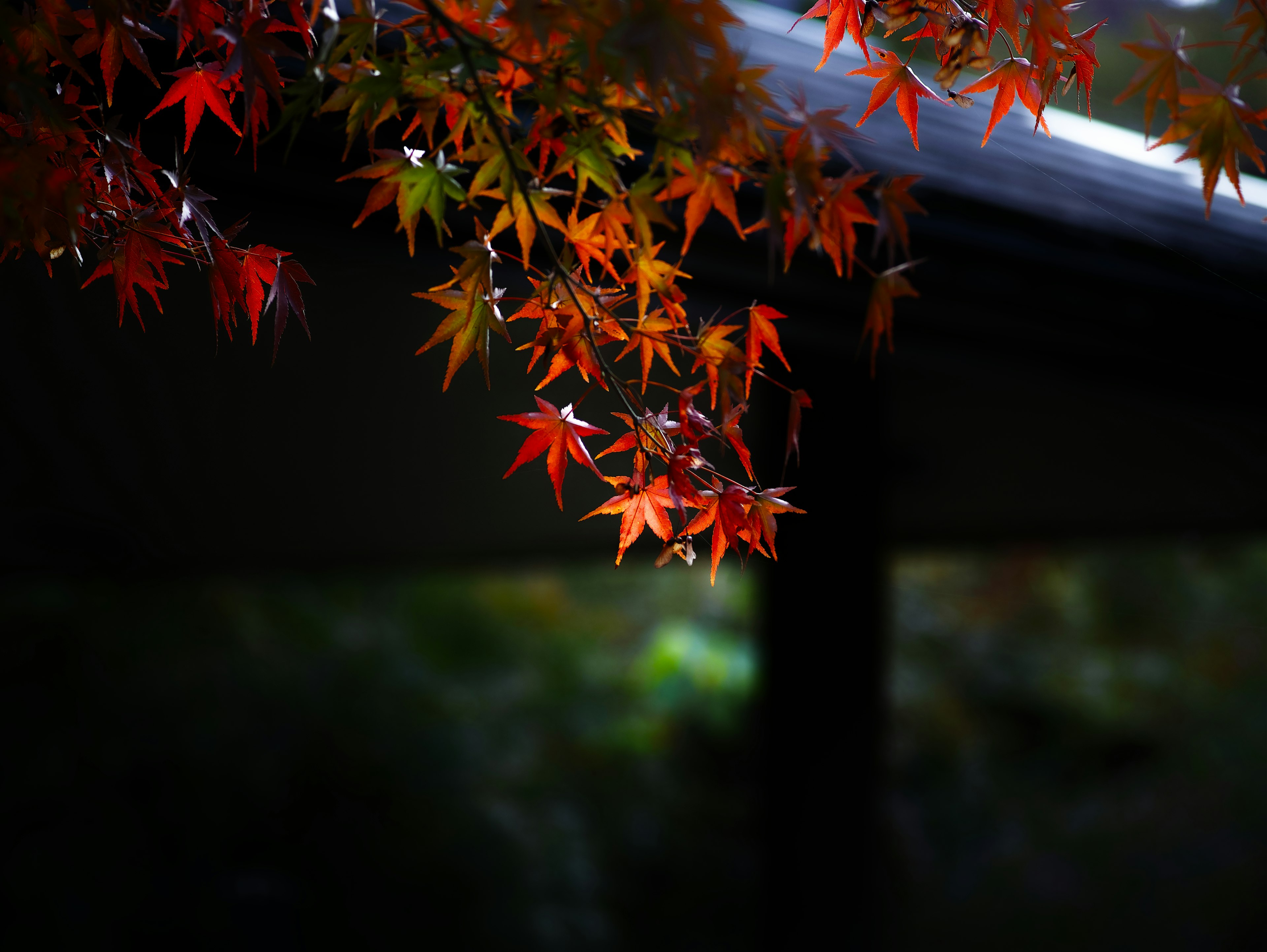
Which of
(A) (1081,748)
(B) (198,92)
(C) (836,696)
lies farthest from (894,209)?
(A) (1081,748)

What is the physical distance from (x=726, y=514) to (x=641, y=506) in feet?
0.21

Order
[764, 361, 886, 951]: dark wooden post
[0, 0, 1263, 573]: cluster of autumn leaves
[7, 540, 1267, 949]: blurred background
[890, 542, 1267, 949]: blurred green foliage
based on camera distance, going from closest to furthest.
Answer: [0, 0, 1263, 573]: cluster of autumn leaves < [764, 361, 886, 951]: dark wooden post < [7, 540, 1267, 949]: blurred background < [890, 542, 1267, 949]: blurred green foliage

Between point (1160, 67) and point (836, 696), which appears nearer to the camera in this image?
point (1160, 67)

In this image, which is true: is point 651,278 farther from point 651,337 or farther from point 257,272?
point 257,272

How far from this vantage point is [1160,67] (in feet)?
1.75

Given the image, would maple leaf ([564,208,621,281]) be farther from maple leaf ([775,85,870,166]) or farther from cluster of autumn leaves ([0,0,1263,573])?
maple leaf ([775,85,870,166])

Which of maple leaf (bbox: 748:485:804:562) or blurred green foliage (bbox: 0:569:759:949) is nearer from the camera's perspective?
maple leaf (bbox: 748:485:804:562)

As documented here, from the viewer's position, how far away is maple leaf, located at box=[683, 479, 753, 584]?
622 millimetres

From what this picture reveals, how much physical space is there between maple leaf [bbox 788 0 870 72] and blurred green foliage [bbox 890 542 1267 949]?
529 cm

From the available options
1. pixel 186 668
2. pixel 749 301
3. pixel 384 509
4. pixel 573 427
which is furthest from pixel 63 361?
pixel 186 668

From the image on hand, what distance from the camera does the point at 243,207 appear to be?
98 cm

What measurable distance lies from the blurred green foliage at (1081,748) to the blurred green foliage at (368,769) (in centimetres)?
Answer: 144

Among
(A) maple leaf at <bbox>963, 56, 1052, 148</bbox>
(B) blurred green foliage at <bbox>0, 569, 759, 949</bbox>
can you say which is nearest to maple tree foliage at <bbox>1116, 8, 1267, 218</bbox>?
(A) maple leaf at <bbox>963, 56, 1052, 148</bbox>

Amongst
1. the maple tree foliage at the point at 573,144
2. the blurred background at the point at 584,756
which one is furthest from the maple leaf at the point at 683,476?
the blurred background at the point at 584,756
